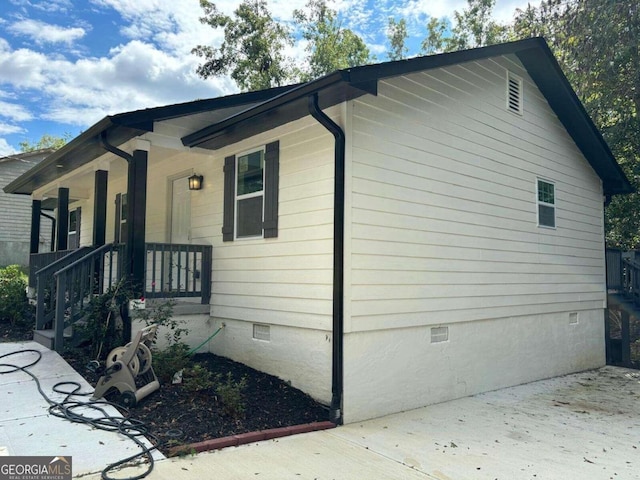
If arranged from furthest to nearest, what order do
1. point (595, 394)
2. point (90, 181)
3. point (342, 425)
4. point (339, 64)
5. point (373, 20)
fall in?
point (373, 20), point (339, 64), point (90, 181), point (595, 394), point (342, 425)

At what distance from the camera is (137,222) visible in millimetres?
6441

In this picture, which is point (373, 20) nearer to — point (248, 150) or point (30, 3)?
point (30, 3)

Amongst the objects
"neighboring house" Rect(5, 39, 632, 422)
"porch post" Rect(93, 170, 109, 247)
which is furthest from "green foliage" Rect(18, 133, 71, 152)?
"porch post" Rect(93, 170, 109, 247)

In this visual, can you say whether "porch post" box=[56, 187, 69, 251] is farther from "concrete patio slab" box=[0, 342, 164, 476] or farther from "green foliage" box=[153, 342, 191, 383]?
"green foliage" box=[153, 342, 191, 383]

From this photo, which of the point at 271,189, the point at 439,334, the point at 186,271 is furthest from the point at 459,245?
the point at 186,271

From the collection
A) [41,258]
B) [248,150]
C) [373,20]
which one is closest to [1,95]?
[373,20]

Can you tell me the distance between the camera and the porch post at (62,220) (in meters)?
10.4

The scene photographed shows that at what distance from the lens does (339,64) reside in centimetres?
2380

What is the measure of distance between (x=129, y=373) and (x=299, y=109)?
342 centimetres

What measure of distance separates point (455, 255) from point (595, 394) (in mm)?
3341

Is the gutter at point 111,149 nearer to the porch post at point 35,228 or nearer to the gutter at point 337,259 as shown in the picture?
the gutter at point 337,259

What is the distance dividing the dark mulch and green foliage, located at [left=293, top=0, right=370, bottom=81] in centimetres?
2063

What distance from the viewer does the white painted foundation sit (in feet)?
17.7

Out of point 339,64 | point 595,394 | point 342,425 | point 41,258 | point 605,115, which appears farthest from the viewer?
point 339,64
